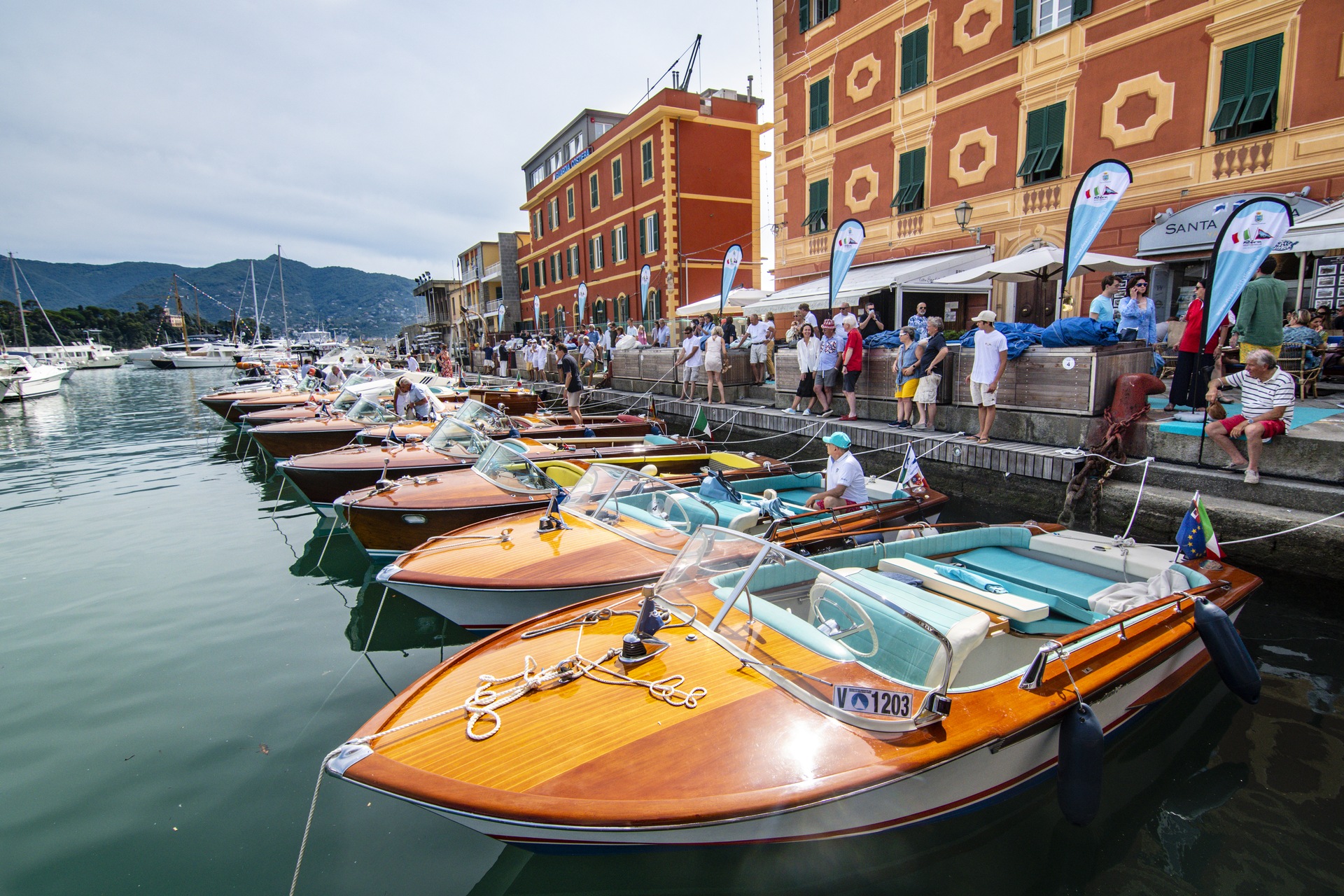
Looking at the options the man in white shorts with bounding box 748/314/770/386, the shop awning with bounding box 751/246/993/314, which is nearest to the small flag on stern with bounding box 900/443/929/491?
the shop awning with bounding box 751/246/993/314

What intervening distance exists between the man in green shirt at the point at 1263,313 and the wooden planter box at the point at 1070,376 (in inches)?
48.4

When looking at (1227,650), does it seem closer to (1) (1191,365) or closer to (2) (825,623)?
(2) (825,623)

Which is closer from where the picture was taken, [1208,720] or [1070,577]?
[1208,720]

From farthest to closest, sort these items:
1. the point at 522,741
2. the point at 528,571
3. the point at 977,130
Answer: the point at 977,130 → the point at 528,571 → the point at 522,741

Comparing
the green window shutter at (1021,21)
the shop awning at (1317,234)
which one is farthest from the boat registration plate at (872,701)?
the green window shutter at (1021,21)

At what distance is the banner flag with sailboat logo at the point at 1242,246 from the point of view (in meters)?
6.69

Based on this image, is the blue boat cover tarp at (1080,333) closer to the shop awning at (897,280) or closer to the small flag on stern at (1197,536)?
the small flag on stern at (1197,536)

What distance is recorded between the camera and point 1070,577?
5.32 meters

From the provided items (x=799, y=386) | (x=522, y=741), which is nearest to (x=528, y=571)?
(x=522, y=741)

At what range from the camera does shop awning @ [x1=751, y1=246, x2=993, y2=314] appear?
46.3ft

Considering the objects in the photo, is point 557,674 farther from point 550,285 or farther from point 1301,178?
point 550,285

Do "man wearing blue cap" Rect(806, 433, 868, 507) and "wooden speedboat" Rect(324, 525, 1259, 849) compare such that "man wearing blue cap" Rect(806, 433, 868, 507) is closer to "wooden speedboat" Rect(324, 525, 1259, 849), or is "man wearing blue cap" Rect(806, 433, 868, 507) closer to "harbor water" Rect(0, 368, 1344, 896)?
"wooden speedboat" Rect(324, 525, 1259, 849)

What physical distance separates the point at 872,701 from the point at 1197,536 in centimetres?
371

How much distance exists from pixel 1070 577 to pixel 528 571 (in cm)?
439
